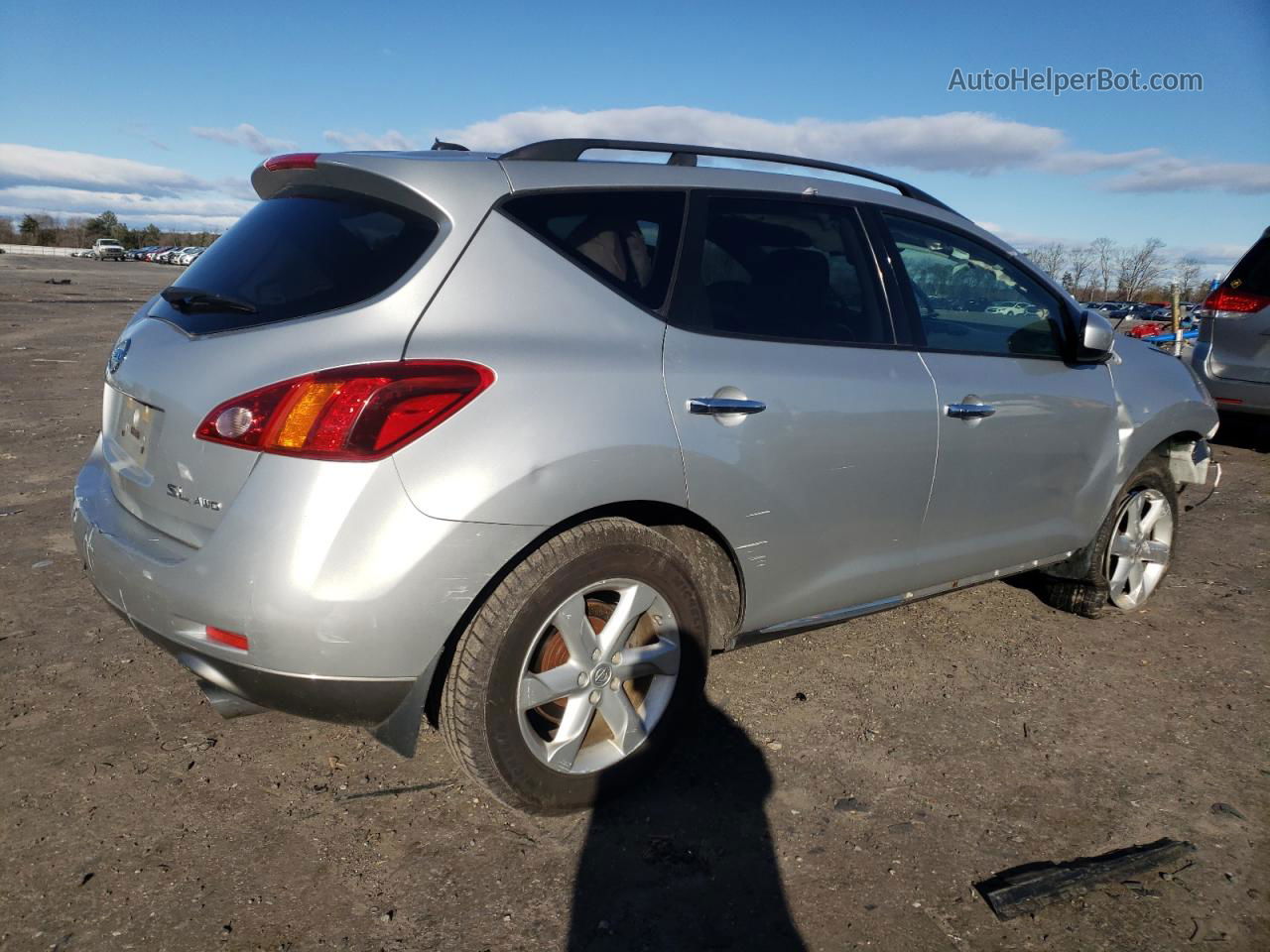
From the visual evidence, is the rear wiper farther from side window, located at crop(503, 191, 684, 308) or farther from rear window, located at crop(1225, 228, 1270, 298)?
rear window, located at crop(1225, 228, 1270, 298)

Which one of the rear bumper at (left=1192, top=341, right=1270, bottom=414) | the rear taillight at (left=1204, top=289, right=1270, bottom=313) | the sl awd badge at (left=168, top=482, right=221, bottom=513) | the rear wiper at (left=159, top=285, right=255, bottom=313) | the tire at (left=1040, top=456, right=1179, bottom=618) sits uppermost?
the rear taillight at (left=1204, top=289, right=1270, bottom=313)

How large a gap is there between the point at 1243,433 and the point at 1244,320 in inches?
102

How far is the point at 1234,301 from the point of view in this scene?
8211 mm

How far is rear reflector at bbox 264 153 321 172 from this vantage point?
2880 mm

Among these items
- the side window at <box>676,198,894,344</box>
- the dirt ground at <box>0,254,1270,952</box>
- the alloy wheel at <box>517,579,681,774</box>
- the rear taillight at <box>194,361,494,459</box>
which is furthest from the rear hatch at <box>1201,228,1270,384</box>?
the rear taillight at <box>194,361,494,459</box>

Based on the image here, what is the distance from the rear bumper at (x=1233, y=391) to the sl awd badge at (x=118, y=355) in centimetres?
805

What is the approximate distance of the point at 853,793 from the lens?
2996 millimetres

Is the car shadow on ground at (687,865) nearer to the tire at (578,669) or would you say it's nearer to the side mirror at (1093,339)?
the tire at (578,669)

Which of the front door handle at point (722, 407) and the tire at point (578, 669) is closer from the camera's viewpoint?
the tire at point (578, 669)

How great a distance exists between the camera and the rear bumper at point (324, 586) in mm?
2273

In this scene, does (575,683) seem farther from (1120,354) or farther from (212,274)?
(1120,354)

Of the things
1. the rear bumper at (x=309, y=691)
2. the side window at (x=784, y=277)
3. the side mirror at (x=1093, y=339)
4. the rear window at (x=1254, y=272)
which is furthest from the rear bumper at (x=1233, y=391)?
the rear bumper at (x=309, y=691)

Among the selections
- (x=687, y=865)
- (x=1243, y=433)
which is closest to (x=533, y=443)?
(x=687, y=865)

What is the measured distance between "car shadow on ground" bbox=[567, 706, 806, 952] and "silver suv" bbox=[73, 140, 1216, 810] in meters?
0.15
